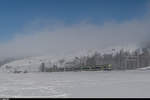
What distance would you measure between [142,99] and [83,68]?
90.5 metres

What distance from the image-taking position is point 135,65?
4016 inches

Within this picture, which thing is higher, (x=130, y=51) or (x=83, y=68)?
(x=130, y=51)

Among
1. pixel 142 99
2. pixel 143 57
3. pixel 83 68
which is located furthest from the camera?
pixel 143 57

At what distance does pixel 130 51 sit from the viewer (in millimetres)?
135625

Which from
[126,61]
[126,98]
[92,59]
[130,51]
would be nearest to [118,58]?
[126,61]

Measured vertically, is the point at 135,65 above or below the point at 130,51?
below

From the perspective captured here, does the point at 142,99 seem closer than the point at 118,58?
Yes

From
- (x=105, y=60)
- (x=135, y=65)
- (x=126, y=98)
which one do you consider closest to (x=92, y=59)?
(x=105, y=60)

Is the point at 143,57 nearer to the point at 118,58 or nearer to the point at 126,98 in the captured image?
the point at 118,58

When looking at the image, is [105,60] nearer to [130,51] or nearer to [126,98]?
[130,51]

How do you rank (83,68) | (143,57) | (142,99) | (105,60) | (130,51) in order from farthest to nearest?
(130,51) → (105,60) → (143,57) → (83,68) → (142,99)

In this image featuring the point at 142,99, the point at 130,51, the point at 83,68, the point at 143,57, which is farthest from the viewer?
the point at 130,51

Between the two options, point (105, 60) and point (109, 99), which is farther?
point (105, 60)

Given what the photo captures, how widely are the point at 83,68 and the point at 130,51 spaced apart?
170 ft
